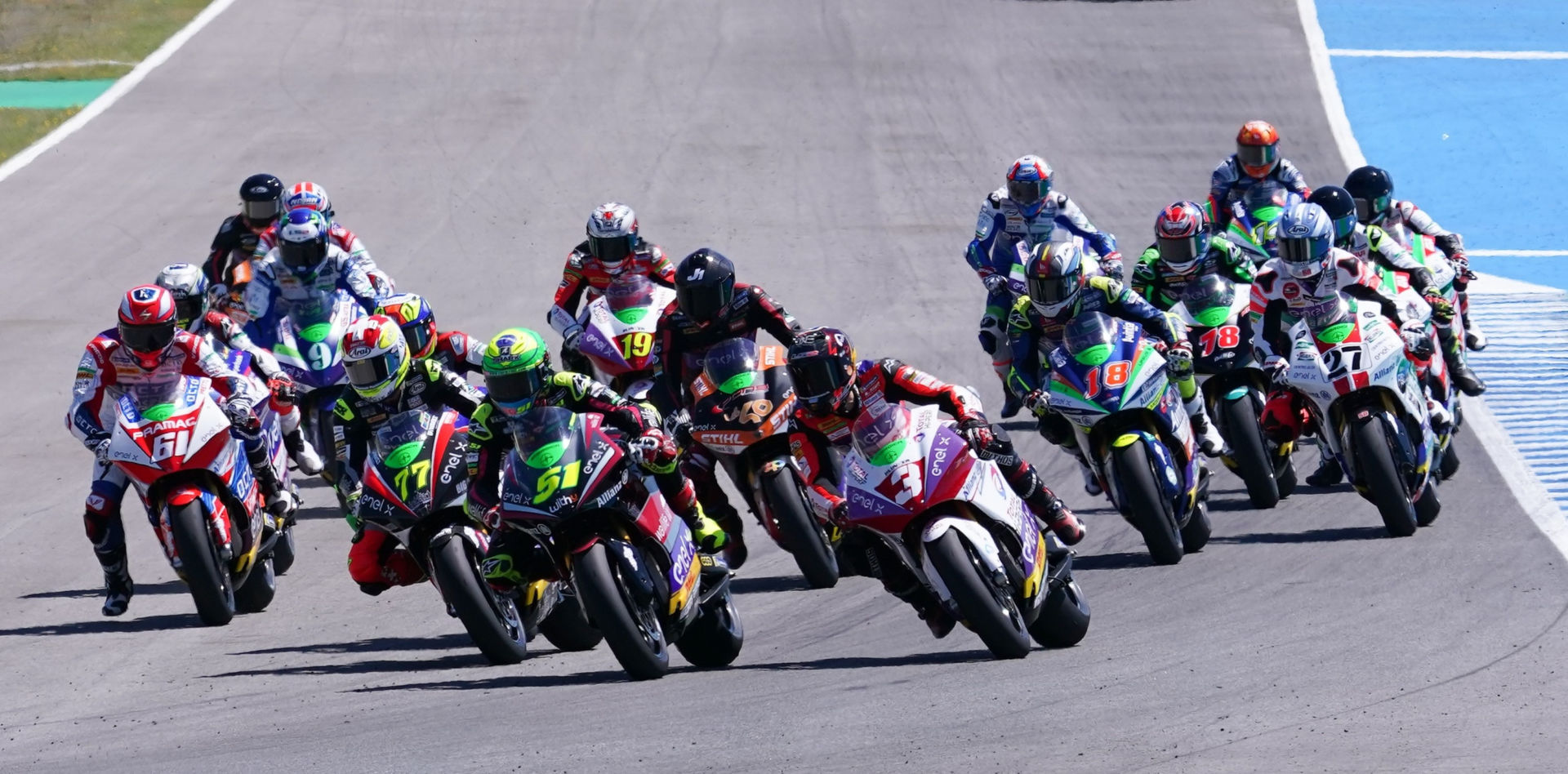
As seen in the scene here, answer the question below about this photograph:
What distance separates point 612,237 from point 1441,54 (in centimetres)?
1898

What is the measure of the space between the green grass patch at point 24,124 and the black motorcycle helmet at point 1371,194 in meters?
17.2

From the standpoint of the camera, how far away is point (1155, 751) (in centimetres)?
800

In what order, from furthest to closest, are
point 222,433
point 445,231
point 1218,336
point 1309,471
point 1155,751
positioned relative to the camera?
point 445,231
point 1309,471
point 1218,336
point 222,433
point 1155,751

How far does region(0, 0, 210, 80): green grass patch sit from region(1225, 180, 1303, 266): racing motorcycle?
17872 millimetres

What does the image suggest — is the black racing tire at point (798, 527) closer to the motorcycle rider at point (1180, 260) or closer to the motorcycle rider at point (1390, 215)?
the motorcycle rider at point (1180, 260)

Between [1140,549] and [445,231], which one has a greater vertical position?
Answer: [1140,549]

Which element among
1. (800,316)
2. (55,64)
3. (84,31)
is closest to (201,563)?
(800,316)

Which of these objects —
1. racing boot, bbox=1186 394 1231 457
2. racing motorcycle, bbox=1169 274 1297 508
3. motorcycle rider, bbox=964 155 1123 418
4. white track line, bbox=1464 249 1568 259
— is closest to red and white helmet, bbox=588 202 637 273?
motorcycle rider, bbox=964 155 1123 418

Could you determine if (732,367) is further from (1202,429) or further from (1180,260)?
(1180,260)

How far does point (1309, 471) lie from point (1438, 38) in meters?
17.1

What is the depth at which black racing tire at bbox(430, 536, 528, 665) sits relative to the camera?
1031cm

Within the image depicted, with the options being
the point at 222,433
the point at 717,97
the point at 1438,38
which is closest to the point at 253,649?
the point at 222,433

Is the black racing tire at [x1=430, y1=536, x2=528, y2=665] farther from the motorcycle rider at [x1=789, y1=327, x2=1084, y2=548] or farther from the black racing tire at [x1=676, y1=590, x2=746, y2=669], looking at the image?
the motorcycle rider at [x1=789, y1=327, x2=1084, y2=548]

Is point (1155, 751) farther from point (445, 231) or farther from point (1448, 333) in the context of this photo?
point (445, 231)
